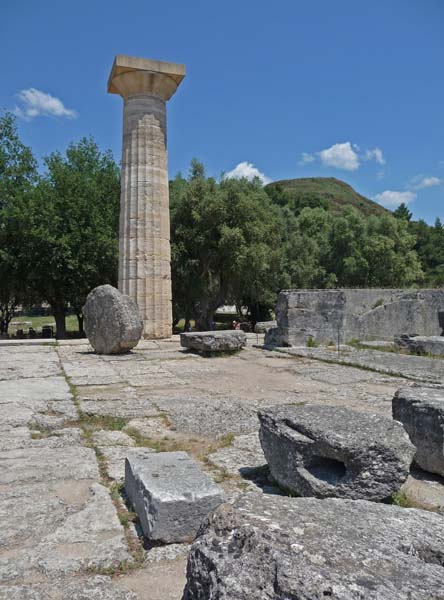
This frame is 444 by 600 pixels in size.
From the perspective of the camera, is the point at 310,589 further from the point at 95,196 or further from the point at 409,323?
Result: the point at 95,196

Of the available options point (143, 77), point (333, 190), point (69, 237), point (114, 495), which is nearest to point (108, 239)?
point (69, 237)

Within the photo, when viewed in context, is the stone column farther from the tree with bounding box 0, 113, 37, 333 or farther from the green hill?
the green hill

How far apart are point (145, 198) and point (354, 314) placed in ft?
23.0

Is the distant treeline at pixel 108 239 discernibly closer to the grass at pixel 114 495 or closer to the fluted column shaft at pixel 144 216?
the fluted column shaft at pixel 144 216

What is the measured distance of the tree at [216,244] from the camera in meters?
22.3

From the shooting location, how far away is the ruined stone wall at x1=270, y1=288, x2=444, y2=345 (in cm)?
1168

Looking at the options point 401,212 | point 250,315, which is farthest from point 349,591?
point 401,212

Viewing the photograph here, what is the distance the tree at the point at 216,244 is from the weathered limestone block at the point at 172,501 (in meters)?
19.1

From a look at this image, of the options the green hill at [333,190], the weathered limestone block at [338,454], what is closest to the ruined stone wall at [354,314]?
the weathered limestone block at [338,454]

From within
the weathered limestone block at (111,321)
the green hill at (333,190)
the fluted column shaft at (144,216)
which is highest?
the green hill at (333,190)

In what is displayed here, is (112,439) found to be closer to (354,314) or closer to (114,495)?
(114,495)

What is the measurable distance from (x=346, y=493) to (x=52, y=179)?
70.5 feet

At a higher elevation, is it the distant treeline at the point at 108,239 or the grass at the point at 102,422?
the distant treeline at the point at 108,239

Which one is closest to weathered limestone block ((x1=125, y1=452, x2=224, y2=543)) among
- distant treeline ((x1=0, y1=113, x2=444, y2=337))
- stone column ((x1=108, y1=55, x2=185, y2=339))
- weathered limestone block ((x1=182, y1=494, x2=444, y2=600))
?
weathered limestone block ((x1=182, y1=494, x2=444, y2=600))
